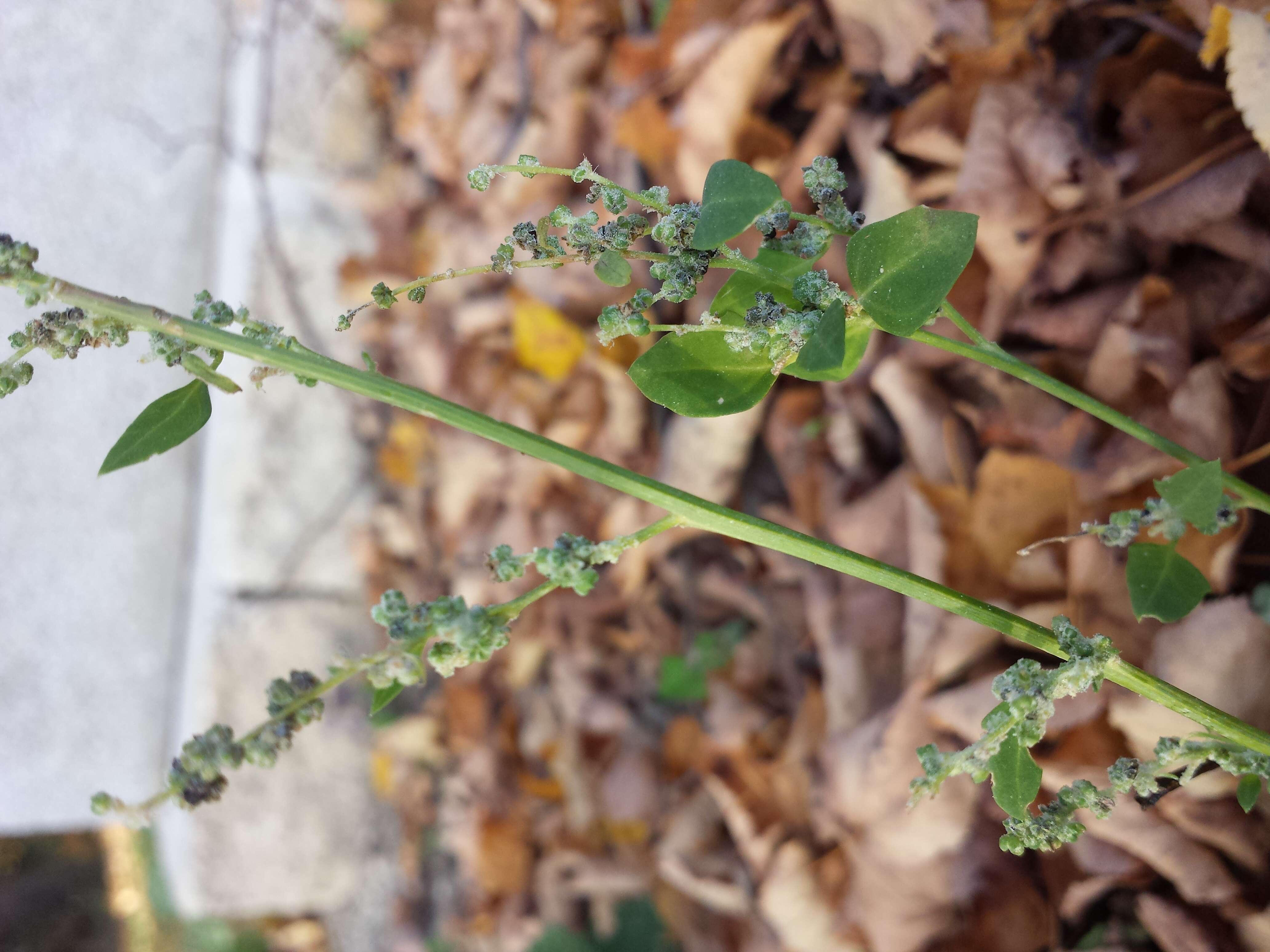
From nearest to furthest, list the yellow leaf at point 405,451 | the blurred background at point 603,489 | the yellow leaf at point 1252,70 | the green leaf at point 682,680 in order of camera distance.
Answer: the yellow leaf at point 1252,70, the blurred background at point 603,489, the green leaf at point 682,680, the yellow leaf at point 405,451

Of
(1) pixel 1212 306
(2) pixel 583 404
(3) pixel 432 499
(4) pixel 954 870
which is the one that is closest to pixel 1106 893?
(4) pixel 954 870

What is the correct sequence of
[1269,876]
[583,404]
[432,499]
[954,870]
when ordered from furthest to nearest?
[432,499] → [583,404] → [954,870] → [1269,876]

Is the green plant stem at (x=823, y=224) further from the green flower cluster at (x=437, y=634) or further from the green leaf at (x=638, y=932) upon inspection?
the green leaf at (x=638, y=932)

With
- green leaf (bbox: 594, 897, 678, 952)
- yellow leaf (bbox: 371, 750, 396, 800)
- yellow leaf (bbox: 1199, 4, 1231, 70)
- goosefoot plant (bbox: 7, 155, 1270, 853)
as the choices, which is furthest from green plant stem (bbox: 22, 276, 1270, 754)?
yellow leaf (bbox: 371, 750, 396, 800)

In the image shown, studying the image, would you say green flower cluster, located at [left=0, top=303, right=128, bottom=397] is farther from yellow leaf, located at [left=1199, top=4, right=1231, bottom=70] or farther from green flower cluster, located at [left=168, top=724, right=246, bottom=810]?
yellow leaf, located at [left=1199, top=4, right=1231, bottom=70]

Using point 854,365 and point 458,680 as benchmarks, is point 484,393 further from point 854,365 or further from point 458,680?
point 854,365

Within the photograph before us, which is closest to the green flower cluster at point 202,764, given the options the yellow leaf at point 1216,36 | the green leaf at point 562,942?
the yellow leaf at point 1216,36

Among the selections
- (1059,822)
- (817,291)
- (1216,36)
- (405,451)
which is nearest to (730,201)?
(817,291)
